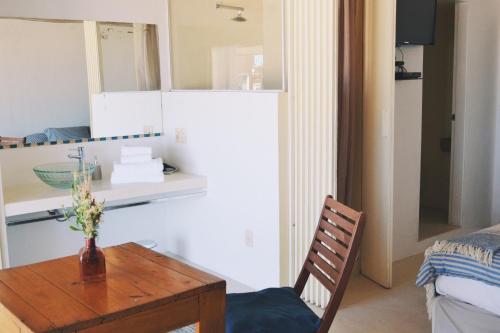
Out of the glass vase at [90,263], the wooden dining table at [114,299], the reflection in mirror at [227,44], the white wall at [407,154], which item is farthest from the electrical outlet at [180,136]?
the glass vase at [90,263]


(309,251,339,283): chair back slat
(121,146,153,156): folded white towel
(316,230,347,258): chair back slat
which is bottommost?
(309,251,339,283): chair back slat

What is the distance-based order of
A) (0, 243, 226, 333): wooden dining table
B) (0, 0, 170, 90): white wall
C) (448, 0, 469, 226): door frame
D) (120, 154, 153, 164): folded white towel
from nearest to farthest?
(0, 243, 226, 333): wooden dining table < (0, 0, 170, 90): white wall < (120, 154, 153, 164): folded white towel < (448, 0, 469, 226): door frame

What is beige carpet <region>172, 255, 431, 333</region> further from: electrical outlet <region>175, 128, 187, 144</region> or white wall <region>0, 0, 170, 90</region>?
white wall <region>0, 0, 170, 90</region>

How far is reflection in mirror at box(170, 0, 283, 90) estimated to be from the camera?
3.31m

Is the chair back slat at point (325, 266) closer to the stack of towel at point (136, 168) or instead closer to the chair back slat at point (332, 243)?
the chair back slat at point (332, 243)

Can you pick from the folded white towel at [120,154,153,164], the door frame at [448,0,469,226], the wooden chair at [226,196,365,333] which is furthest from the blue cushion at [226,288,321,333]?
the door frame at [448,0,469,226]

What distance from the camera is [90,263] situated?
6.13 ft

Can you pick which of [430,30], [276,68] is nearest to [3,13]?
[276,68]

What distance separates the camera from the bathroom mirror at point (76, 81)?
3422 millimetres

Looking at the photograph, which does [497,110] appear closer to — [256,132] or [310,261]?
[256,132]

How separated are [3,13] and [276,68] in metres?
1.68

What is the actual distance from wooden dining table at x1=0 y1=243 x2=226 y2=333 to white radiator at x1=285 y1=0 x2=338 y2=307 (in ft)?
4.46

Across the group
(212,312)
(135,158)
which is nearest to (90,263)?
(212,312)

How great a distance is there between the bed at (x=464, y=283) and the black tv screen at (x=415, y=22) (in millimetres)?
1603
